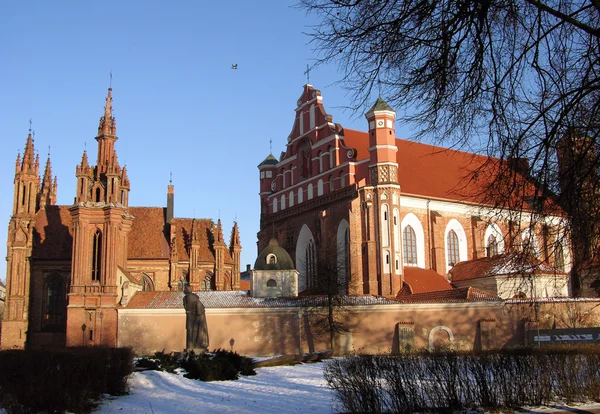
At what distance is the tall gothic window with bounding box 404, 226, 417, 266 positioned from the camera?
48531 millimetres

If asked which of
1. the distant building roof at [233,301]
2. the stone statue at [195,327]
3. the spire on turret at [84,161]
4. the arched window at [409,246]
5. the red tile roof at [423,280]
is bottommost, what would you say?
the stone statue at [195,327]

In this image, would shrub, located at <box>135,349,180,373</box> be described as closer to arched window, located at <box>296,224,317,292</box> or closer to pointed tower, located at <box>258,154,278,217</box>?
arched window, located at <box>296,224,317,292</box>

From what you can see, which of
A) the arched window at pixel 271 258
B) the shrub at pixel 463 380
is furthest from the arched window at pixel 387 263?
the shrub at pixel 463 380

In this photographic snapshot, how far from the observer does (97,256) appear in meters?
47.2

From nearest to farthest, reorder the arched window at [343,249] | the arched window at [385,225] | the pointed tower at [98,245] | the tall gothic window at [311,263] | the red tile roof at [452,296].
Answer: the red tile roof at [452,296], the pointed tower at [98,245], the arched window at [385,225], the arched window at [343,249], the tall gothic window at [311,263]

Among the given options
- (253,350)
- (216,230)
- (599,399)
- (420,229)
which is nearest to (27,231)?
(216,230)

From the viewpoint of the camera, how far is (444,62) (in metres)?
9.59

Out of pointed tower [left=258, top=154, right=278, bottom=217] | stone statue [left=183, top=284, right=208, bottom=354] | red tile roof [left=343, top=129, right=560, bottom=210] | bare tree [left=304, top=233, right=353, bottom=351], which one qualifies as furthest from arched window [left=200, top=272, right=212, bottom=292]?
stone statue [left=183, top=284, right=208, bottom=354]

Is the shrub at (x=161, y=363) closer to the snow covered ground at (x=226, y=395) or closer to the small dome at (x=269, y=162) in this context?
the snow covered ground at (x=226, y=395)

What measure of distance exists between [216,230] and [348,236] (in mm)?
13556

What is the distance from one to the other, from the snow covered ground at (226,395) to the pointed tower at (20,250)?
3004 cm

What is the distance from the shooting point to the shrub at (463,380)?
48.9 feet

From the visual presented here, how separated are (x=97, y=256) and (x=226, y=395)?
30476 millimetres

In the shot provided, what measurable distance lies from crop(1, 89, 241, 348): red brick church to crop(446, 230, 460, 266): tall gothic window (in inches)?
690
